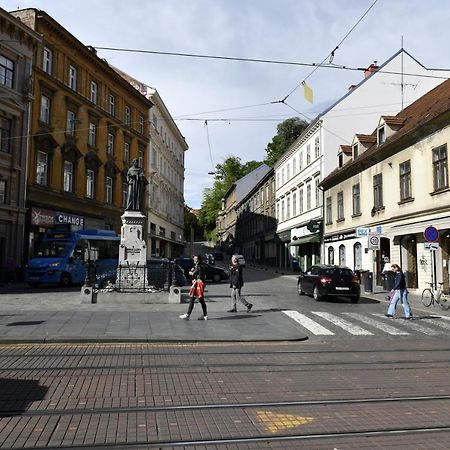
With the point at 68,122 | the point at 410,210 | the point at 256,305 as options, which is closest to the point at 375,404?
the point at 256,305

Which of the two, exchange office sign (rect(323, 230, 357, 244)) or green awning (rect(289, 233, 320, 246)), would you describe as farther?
green awning (rect(289, 233, 320, 246))

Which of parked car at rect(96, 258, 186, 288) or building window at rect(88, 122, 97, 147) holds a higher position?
building window at rect(88, 122, 97, 147)

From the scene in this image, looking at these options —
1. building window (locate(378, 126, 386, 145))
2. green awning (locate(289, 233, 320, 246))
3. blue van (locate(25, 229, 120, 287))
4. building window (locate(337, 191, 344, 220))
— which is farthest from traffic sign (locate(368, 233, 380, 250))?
green awning (locate(289, 233, 320, 246))

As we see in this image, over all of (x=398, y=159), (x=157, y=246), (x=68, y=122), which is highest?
(x=68, y=122)

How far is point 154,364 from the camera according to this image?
8242 millimetres

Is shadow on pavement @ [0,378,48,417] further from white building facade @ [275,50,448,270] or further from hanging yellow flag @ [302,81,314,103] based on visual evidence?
white building facade @ [275,50,448,270]

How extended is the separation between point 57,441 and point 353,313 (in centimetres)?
1247

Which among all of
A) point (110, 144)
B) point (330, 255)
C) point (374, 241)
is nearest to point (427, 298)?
point (374, 241)

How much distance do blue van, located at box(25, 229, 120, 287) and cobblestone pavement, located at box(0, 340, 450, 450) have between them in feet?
52.3

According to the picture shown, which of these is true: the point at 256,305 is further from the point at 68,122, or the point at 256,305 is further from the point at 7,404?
the point at 68,122

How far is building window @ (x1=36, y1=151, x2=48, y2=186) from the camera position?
31969mm

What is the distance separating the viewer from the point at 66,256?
25531 millimetres

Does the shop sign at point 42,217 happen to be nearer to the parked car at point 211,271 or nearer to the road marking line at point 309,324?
the parked car at point 211,271

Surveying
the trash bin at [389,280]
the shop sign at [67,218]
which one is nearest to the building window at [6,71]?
the shop sign at [67,218]
